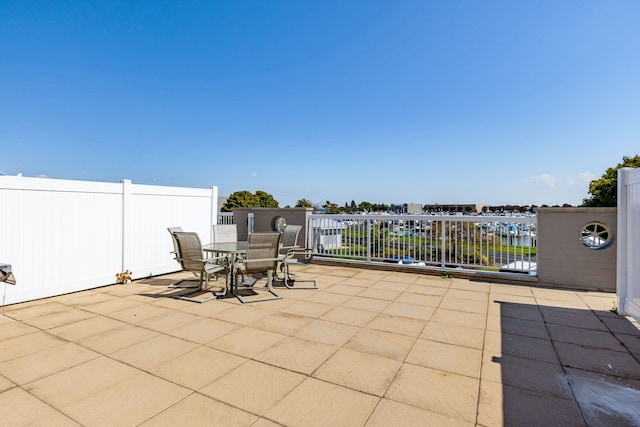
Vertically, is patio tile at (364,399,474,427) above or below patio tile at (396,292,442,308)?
above

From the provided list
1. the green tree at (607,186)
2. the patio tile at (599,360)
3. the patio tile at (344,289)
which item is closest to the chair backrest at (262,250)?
the patio tile at (344,289)

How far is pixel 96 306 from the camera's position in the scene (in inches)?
146

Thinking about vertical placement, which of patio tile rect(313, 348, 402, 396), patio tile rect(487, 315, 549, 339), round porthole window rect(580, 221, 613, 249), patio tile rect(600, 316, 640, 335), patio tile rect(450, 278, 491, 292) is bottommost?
patio tile rect(450, 278, 491, 292)

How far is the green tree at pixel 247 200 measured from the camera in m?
26.8

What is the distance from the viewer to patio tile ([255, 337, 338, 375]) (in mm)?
2219

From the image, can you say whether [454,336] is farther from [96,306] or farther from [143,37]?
[143,37]

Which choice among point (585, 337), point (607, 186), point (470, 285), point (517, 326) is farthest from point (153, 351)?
point (607, 186)

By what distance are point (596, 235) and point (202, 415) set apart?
19.0 ft

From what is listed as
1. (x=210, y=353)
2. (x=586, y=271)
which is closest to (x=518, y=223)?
(x=586, y=271)

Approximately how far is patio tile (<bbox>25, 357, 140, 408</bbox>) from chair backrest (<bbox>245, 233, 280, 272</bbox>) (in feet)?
6.15

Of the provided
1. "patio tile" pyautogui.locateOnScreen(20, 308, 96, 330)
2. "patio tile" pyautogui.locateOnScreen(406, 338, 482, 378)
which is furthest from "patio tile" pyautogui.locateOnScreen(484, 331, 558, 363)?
"patio tile" pyautogui.locateOnScreen(20, 308, 96, 330)

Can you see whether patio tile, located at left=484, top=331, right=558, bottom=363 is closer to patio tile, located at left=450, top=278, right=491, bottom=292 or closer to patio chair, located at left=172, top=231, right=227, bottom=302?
patio tile, located at left=450, top=278, right=491, bottom=292

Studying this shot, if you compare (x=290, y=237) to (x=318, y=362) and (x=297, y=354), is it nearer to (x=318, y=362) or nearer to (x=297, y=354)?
(x=297, y=354)

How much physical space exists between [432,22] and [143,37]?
7751 millimetres
